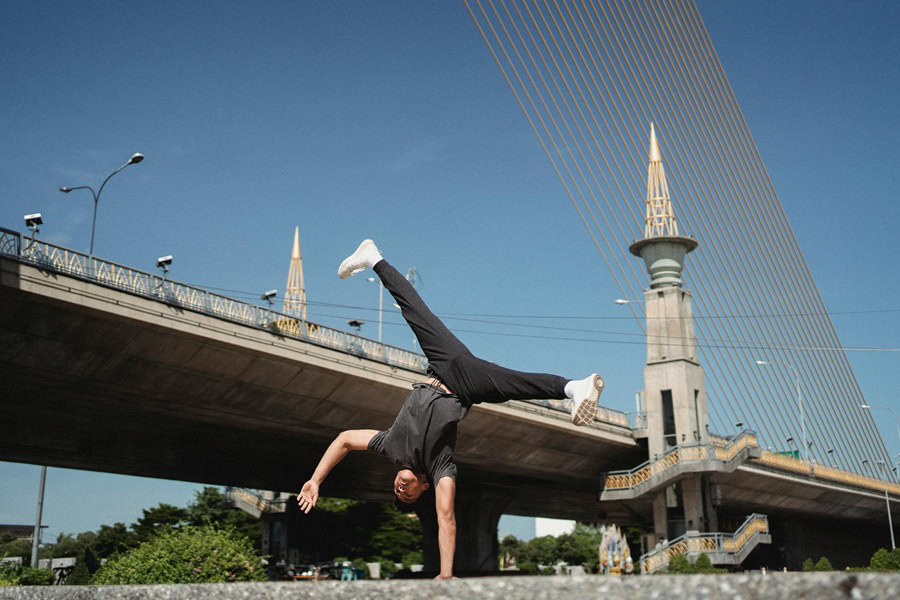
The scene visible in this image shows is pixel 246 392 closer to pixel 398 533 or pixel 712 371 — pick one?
pixel 712 371

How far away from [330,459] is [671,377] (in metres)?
43.8

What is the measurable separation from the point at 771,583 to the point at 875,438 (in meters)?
96.8

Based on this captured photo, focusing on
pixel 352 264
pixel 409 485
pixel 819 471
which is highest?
pixel 819 471

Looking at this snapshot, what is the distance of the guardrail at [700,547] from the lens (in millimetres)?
43781

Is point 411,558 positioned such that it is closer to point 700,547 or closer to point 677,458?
point 677,458

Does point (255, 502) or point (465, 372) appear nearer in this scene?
point (465, 372)

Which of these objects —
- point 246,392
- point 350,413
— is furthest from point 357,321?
point 246,392

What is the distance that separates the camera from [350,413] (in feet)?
121

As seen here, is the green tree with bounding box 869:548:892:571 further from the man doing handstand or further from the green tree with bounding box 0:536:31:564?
the green tree with bounding box 0:536:31:564

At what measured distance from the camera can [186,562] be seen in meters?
14.4

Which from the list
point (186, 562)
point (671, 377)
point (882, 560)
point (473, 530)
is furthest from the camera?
point (473, 530)

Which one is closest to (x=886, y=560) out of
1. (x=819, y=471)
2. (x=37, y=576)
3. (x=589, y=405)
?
(x=819, y=471)

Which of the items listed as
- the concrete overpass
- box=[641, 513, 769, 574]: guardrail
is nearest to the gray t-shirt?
the concrete overpass

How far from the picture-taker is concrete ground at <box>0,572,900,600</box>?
2.53 metres
